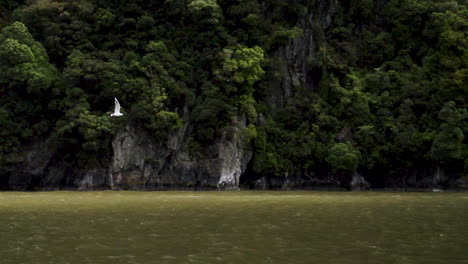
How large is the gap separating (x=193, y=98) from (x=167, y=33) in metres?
8.01

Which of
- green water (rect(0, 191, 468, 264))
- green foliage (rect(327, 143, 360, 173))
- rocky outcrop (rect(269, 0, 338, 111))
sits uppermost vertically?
rocky outcrop (rect(269, 0, 338, 111))

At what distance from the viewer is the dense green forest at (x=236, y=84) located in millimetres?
50156

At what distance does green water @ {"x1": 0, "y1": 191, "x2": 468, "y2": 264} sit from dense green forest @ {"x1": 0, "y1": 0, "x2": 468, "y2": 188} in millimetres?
24647

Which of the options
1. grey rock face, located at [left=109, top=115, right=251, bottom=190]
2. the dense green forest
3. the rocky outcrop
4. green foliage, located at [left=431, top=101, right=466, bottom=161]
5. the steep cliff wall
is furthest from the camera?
the rocky outcrop

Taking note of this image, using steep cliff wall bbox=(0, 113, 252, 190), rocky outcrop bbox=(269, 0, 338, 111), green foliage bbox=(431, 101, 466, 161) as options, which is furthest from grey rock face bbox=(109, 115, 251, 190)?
green foliage bbox=(431, 101, 466, 161)

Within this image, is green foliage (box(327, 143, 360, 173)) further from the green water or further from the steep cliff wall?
the green water

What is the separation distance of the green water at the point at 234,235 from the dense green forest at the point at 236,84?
24.6m

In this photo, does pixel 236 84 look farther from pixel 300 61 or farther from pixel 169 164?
pixel 300 61

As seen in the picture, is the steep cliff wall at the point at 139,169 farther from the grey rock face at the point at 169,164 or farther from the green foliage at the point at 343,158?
the green foliage at the point at 343,158

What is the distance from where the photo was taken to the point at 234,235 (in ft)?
57.4

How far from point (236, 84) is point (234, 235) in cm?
3576

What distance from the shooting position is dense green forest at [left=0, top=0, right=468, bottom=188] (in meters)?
50.2

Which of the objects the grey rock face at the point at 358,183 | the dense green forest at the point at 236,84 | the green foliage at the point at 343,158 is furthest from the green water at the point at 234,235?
the grey rock face at the point at 358,183

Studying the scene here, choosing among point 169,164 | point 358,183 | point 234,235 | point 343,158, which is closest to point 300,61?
point 343,158
